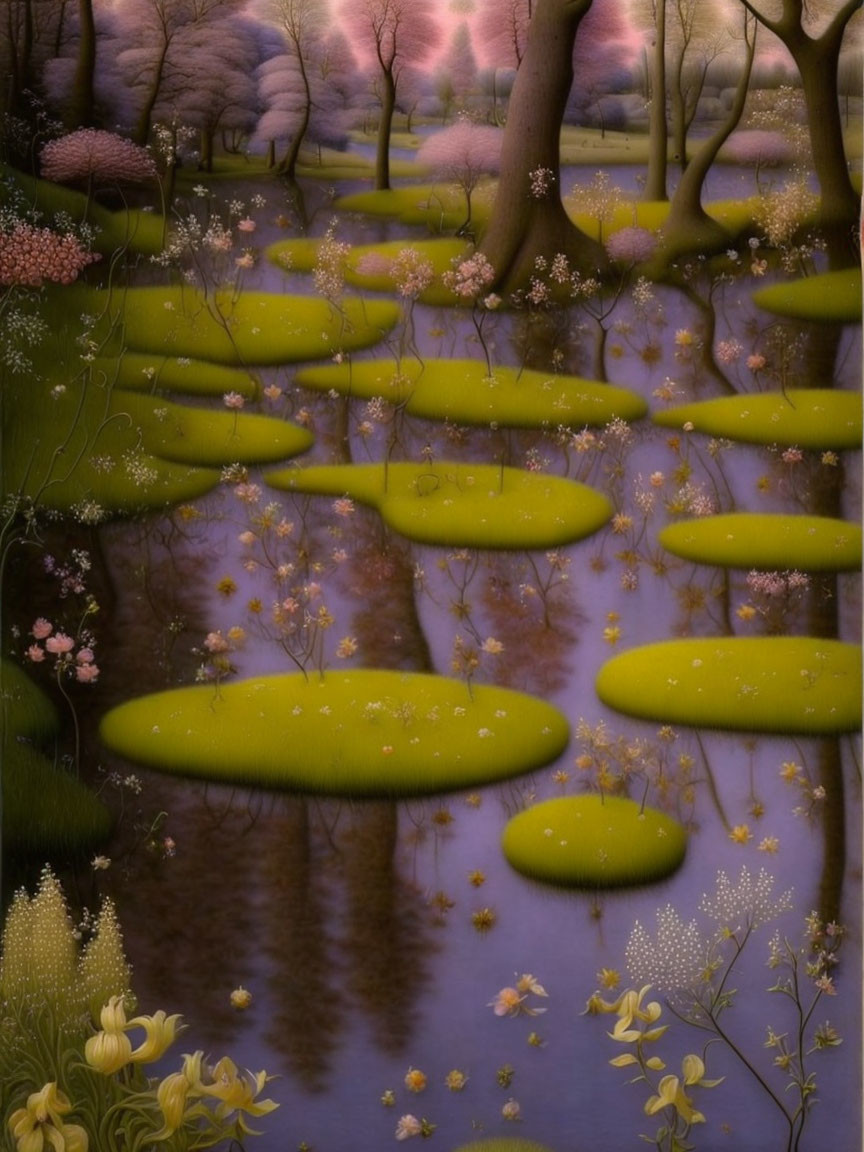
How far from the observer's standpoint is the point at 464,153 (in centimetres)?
200

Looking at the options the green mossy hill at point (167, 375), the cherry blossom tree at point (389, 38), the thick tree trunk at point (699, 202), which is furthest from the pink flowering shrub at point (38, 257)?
the thick tree trunk at point (699, 202)

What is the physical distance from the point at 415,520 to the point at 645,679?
47 cm

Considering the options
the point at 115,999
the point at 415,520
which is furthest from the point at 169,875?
the point at 415,520

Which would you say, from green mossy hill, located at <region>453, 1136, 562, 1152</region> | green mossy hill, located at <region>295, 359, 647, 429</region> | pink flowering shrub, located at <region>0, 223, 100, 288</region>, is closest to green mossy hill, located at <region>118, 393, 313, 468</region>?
green mossy hill, located at <region>295, 359, 647, 429</region>

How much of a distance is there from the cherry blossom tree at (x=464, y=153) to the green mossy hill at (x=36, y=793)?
3.69ft

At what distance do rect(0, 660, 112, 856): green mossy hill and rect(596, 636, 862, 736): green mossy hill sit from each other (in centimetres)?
88

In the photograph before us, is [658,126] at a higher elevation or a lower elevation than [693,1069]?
higher

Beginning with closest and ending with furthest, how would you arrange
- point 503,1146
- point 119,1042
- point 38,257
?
point 119,1042, point 503,1146, point 38,257

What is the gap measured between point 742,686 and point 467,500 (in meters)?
0.55

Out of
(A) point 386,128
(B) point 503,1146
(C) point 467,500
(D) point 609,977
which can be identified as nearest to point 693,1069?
(D) point 609,977

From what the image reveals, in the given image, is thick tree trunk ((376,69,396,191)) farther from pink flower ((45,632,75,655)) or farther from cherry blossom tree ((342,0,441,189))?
pink flower ((45,632,75,655))

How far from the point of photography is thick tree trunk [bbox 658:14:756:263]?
1.98 metres

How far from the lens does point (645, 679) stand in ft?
6.36

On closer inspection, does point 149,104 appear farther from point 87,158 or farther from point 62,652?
point 62,652
